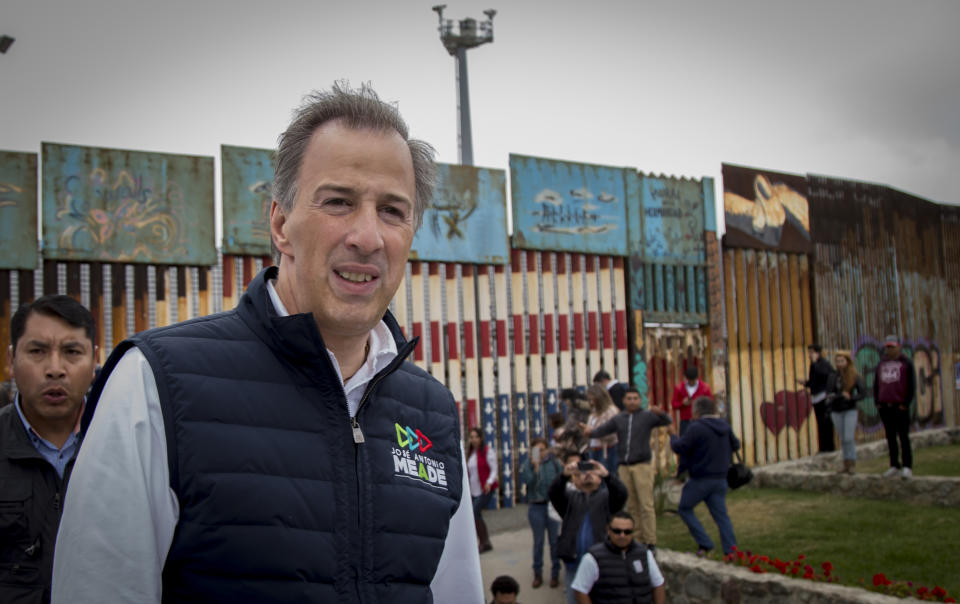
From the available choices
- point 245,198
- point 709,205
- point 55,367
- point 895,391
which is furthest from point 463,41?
point 55,367

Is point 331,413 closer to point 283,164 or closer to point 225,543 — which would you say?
point 225,543

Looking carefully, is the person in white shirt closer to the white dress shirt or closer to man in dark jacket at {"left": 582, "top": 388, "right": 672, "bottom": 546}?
man in dark jacket at {"left": 582, "top": 388, "right": 672, "bottom": 546}

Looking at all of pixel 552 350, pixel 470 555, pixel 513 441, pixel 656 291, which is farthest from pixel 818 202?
pixel 470 555

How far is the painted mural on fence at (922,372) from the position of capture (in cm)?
1752

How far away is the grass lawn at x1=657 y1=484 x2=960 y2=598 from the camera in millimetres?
7430

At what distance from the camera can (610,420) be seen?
9070mm

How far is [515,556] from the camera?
10.1 m

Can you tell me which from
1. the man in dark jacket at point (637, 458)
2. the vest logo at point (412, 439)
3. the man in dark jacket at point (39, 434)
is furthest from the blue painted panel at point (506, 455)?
the vest logo at point (412, 439)

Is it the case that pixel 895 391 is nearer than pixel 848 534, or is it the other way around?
pixel 848 534

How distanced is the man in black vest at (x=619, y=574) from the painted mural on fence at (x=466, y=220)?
7.13 metres

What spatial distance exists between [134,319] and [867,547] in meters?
9.05

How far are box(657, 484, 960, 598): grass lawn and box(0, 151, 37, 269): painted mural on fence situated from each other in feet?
27.3

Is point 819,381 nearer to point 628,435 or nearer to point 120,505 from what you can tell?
point 628,435

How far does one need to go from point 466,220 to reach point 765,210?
6.30 metres
